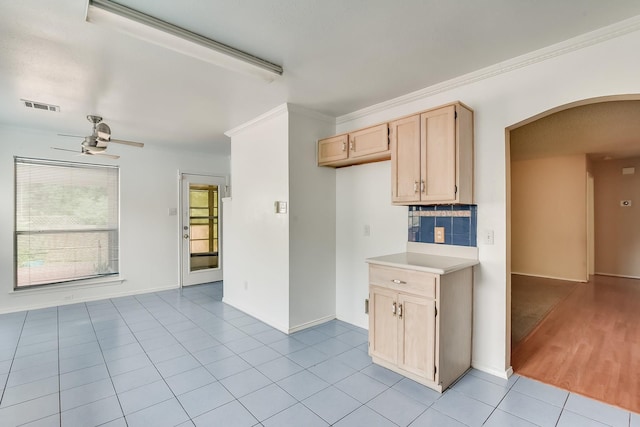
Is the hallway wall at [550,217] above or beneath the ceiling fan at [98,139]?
beneath

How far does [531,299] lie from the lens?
473cm

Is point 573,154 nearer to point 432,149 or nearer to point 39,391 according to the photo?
point 432,149

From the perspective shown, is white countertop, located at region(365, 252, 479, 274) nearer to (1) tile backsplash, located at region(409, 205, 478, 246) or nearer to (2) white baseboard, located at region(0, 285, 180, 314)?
(1) tile backsplash, located at region(409, 205, 478, 246)

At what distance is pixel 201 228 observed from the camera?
19.6 ft

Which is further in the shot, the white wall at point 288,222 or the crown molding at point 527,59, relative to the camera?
the white wall at point 288,222

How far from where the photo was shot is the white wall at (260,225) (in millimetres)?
3521

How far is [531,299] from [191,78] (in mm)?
5363

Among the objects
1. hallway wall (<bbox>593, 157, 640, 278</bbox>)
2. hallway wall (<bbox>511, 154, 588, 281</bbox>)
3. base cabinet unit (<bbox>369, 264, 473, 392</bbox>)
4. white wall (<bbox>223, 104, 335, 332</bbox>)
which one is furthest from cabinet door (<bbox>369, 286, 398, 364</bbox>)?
hallway wall (<bbox>593, 157, 640, 278</bbox>)

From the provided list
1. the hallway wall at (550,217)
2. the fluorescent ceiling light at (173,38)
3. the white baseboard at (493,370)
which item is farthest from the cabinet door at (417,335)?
the hallway wall at (550,217)

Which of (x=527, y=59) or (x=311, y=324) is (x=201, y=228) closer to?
(x=311, y=324)

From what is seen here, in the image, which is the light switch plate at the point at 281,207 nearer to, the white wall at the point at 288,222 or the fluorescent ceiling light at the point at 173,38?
the white wall at the point at 288,222

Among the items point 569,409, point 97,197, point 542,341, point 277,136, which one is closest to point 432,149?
point 277,136

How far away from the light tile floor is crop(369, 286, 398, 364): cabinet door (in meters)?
0.15

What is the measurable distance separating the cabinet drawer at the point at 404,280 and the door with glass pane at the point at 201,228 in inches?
163
